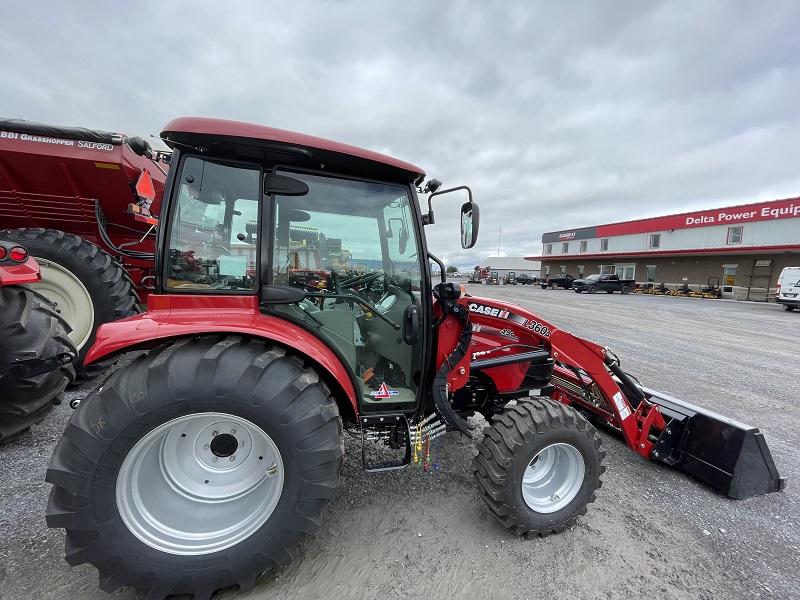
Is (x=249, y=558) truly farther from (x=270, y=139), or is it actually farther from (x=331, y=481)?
(x=270, y=139)

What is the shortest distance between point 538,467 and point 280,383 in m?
1.70

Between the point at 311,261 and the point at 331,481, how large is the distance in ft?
3.86

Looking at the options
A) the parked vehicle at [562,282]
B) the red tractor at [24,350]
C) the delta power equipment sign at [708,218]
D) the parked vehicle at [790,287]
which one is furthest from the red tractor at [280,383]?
the parked vehicle at [562,282]

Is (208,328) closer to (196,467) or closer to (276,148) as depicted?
(196,467)

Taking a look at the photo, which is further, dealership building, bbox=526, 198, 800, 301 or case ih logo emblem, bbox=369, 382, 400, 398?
dealership building, bbox=526, 198, 800, 301

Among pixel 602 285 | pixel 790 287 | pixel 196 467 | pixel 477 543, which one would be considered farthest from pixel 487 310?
pixel 602 285

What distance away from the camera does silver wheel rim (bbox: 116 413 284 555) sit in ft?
5.36

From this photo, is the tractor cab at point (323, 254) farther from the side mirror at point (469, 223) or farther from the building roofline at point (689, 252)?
the building roofline at point (689, 252)

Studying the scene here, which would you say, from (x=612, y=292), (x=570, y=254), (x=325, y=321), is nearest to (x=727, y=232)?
(x=612, y=292)

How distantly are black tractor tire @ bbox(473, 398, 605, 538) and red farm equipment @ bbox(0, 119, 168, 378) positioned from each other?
346cm

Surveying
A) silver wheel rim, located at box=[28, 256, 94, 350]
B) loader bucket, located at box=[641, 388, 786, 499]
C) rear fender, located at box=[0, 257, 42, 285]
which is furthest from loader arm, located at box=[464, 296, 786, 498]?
silver wheel rim, located at box=[28, 256, 94, 350]

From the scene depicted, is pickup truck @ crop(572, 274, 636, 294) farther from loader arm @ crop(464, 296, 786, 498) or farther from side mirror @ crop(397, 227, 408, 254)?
side mirror @ crop(397, 227, 408, 254)

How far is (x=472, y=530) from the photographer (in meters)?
2.14

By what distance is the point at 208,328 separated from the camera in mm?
1676
